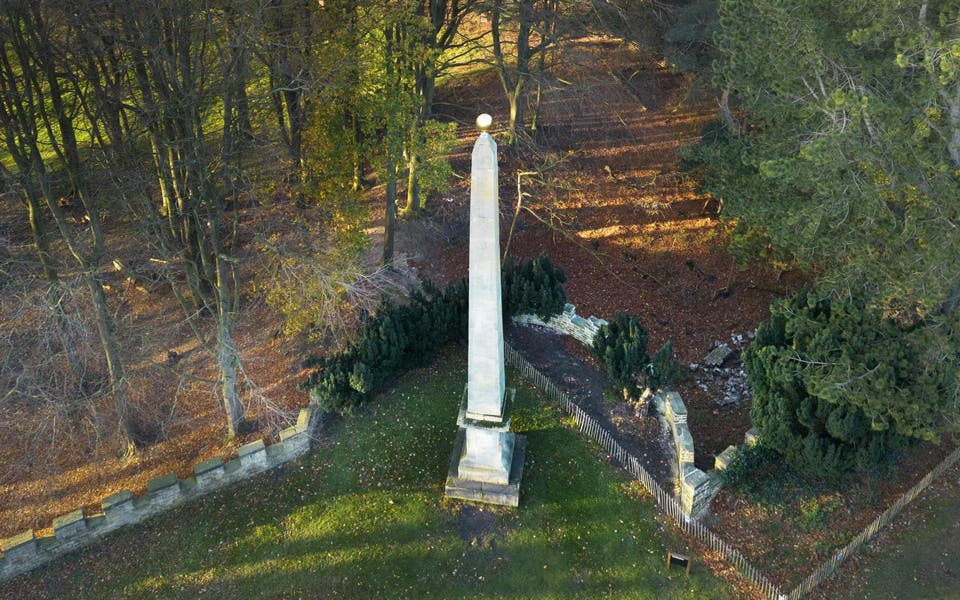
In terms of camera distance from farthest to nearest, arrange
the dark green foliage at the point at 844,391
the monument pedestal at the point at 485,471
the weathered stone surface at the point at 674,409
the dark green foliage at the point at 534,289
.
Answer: the dark green foliage at the point at 534,289, the weathered stone surface at the point at 674,409, the monument pedestal at the point at 485,471, the dark green foliage at the point at 844,391

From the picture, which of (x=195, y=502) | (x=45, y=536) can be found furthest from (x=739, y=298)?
(x=45, y=536)

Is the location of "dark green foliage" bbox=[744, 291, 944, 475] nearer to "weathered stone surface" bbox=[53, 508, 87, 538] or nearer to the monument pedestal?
the monument pedestal

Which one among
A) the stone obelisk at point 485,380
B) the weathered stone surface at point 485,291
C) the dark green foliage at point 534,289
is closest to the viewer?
the weathered stone surface at point 485,291

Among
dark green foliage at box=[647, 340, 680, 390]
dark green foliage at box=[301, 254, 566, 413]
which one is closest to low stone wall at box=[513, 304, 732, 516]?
dark green foliage at box=[647, 340, 680, 390]

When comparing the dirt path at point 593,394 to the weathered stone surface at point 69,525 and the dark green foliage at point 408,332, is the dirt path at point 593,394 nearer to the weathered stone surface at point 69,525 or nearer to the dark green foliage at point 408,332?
the dark green foliage at point 408,332

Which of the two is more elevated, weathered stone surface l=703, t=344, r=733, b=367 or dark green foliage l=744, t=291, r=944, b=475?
dark green foliage l=744, t=291, r=944, b=475

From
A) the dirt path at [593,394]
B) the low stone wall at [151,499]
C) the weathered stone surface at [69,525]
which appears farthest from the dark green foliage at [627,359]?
the weathered stone surface at [69,525]

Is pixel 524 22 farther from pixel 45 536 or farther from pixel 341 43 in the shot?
pixel 45 536
